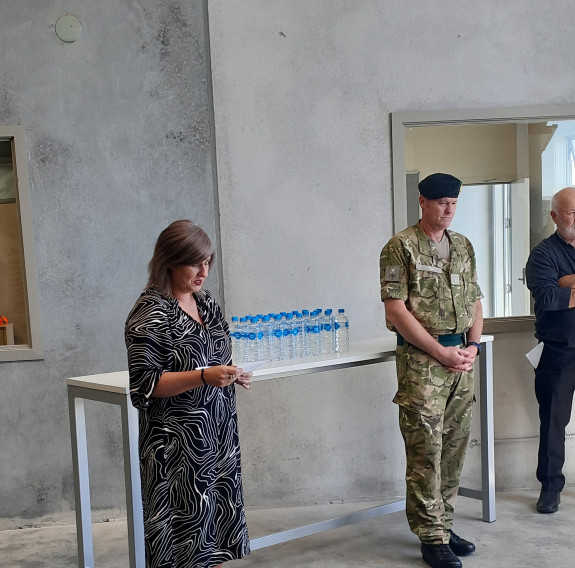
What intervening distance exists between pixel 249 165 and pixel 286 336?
1.21m

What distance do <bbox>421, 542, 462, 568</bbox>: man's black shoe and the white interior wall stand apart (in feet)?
3.57

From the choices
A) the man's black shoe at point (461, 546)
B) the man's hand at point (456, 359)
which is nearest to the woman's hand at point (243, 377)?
the man's hand at point (456, 359)

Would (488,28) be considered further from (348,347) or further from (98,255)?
(98,255)

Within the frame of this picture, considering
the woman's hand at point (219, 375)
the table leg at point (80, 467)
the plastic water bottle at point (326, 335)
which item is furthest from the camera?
the plastic water bottle at point (326, 335)

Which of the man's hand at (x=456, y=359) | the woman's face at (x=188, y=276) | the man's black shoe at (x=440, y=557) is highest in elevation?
the woman's face at (x=188, y=276)

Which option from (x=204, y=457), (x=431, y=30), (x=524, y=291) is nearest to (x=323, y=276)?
(x=524, y=291)

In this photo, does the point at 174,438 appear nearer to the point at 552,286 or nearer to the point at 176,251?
the point at 176,251

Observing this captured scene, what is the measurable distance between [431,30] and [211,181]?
4.98 ft

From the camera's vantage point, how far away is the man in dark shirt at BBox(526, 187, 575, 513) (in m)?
4.09

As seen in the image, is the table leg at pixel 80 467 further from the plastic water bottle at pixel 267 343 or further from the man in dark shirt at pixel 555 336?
the man in dark shirt at pixel 555 336

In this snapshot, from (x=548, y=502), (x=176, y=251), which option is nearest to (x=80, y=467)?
(x=176, y=251)

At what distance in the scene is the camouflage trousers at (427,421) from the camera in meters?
3.45

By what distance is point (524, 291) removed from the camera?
15.2 ft

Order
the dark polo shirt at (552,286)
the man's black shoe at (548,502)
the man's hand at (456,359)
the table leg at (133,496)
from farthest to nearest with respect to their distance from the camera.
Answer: the man's black shoe at (548,502)
the dark polo shirt at (552,286)
the man's hand at (456,359)
the table leg at (133,496)
